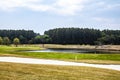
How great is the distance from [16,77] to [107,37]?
183962 millimetres

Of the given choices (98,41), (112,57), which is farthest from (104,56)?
(98,41)

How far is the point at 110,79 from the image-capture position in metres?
19.8

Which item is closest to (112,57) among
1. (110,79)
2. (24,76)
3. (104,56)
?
(104,56)

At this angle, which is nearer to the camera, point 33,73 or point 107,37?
point 33,73

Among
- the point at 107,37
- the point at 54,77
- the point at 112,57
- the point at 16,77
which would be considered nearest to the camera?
the point at 16,77

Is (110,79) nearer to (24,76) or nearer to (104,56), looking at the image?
(24,76)

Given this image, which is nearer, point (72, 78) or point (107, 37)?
point (72, 78)

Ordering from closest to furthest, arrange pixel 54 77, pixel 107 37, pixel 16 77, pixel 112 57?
pixel 16 77 < pixel 54 77 < pixel 112 57 < pixel 107 37

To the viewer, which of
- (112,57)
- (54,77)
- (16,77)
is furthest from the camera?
(112,57)

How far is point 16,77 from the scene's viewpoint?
17.4 meters

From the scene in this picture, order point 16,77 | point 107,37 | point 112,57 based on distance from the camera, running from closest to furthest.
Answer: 1. point 16,77
2. point 112,57
3. point 107,37

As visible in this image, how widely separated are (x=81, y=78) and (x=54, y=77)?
2.08 m

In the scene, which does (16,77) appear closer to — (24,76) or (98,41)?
(24,76)

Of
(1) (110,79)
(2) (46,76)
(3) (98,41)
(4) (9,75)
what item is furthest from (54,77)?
(3) (98,41)
